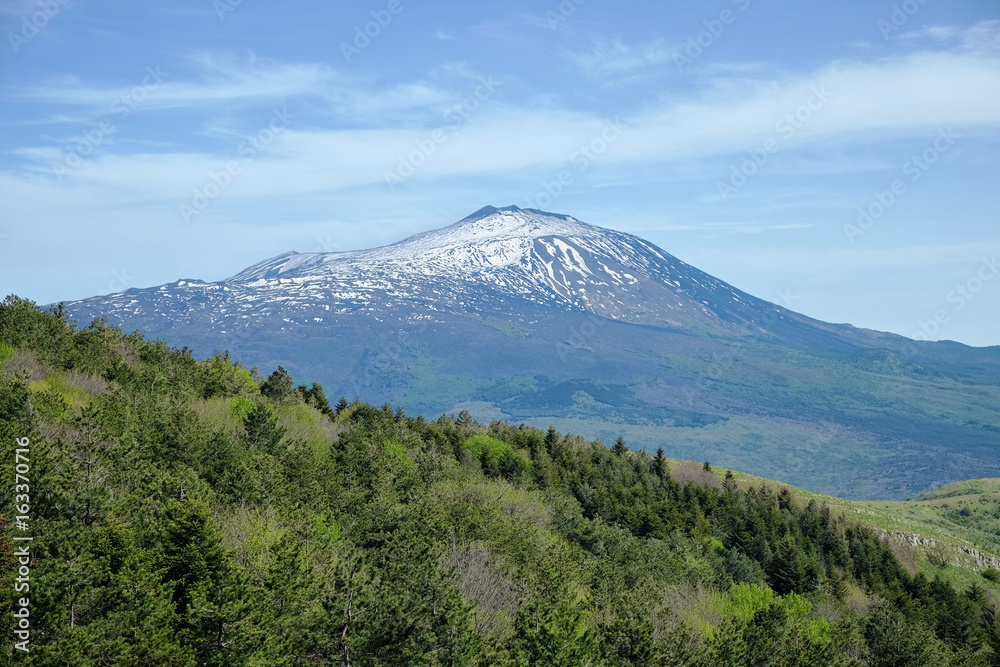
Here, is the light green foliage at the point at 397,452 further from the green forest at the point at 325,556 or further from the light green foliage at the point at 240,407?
the light green foliage at the point at 240,407

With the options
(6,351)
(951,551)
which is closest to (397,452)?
(6,351)

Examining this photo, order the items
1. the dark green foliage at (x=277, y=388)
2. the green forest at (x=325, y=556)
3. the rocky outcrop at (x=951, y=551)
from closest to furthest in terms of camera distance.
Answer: the green forest at (x=325, y=556) → the dark green foliage at (x=277, y=388) → the rocky outcrop at (x=951, y=551)

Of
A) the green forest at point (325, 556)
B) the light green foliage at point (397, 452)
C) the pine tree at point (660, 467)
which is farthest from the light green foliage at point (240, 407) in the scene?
the pine tree at point (660, 467)

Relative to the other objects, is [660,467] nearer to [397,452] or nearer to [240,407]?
[397,452]

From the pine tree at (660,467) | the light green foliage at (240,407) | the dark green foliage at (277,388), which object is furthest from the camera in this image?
the pine tree at (660,467)

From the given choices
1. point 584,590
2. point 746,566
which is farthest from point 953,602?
point 584,590

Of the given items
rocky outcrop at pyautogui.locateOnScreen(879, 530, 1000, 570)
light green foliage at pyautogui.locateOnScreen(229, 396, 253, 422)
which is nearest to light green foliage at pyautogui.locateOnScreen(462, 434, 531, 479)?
light green foliage at pyautogui.locateOnScreen(229, 396, 253, 422)

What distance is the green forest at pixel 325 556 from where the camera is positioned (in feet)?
70.1

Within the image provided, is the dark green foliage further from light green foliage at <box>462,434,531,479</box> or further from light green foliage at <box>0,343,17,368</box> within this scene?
light green foliage at <box>0,343,17,368</box>

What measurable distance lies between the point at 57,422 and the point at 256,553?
42.9 feet

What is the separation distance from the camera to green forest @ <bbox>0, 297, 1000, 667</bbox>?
2136 cm

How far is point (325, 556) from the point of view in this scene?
3034cm

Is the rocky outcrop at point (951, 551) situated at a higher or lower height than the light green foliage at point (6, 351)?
lower

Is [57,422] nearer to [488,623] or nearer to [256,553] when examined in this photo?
[256,553]
